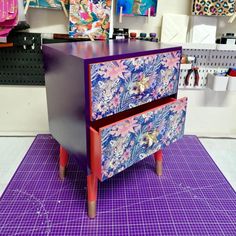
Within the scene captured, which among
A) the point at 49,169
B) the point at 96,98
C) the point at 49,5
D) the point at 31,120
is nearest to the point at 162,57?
the point at 96,98

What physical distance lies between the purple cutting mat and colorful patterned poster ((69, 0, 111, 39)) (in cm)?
65

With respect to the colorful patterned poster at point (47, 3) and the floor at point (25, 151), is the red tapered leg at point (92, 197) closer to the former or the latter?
the floor at point (25, 151)

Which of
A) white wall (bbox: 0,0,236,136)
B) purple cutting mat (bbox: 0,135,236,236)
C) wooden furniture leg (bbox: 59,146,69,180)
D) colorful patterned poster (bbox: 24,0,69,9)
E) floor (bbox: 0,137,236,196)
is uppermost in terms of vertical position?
colorful patterned poster (bbox: 24,0,69,9)

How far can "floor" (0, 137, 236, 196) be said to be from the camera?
1.17 m

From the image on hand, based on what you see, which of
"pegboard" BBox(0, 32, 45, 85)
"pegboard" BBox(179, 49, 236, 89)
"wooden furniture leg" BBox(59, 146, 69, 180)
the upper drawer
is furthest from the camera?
"pegboard" BBox(179, 49, 236, 89)

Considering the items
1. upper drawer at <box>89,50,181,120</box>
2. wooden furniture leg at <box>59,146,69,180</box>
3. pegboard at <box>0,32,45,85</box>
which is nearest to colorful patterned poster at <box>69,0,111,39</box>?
pegboard at <box>0,32,45,85</box>

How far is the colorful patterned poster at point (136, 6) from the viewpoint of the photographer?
1.18m

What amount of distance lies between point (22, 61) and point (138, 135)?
79 cm

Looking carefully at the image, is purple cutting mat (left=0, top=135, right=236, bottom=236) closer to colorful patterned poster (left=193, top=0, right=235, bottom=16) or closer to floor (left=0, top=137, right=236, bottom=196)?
floor (left=0, top=137, right=236, bottom=196)

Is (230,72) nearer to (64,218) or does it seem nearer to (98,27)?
(98,27)

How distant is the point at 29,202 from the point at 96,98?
0.55 metres

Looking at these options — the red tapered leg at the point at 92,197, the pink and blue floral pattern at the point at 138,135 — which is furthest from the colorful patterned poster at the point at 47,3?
the red tapered leg at the point at 92,197

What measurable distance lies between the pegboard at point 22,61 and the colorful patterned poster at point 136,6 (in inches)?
17.1

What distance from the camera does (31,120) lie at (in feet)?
4.86
